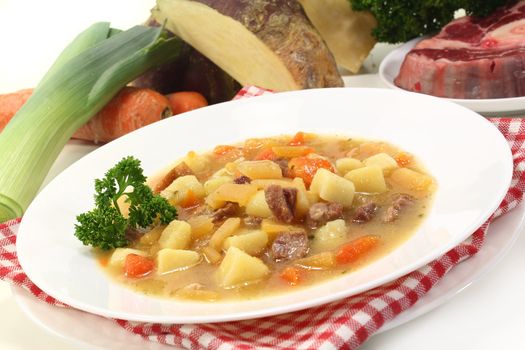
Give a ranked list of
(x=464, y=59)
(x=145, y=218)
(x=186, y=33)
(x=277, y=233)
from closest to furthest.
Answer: (x=277, y=233)
(x=145, y=218)
(x=464, y=59)
(x=186, y=33)

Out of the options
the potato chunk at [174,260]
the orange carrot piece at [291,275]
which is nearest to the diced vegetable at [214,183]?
the potato chunk at [174,260]

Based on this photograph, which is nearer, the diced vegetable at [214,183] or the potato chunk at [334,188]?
the potato chunk at [334,188]

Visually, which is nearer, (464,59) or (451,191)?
(451,191)

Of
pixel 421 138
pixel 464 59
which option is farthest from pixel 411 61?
pixel 421 138

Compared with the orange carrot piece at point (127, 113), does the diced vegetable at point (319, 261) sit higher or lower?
higher

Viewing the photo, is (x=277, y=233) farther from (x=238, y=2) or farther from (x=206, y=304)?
(x=238, y=2)

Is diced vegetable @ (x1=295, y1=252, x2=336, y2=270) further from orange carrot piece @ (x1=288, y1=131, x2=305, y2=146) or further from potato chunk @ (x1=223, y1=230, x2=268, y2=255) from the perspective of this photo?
orange carrot piece @ (x1=288, y1=131, x2=305, y2=146)

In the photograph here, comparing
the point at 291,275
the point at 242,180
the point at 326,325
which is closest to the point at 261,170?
the point at 242,180

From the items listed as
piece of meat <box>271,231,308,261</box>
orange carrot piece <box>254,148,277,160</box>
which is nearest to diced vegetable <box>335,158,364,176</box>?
orange carrot piece <box>254,148,277,160</box>

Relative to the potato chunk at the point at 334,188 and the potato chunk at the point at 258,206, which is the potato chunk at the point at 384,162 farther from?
the potato chunk at the point at 258,206
